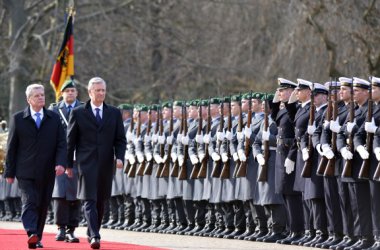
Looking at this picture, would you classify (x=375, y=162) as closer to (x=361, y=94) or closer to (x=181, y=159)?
(x=361, y=94)

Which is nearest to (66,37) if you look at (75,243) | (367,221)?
(75,243)

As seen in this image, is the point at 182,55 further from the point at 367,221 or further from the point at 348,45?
the point at 367,221

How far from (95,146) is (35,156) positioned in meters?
0.69

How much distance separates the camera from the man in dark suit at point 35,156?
15062 mm

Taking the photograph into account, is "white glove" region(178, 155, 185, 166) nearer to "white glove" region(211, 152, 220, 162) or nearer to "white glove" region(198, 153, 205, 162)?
"white glove" region(198, 153, 205, 162)

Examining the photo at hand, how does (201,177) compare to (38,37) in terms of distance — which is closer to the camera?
(201,177)

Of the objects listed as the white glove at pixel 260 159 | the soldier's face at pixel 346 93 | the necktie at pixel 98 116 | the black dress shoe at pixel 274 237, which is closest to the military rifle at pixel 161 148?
the white glove at pixel 260 159

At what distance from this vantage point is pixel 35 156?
49.6 ft

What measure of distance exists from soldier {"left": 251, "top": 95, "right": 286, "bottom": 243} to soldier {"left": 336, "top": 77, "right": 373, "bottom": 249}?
2.13 meters

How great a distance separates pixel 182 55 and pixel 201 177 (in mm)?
19146

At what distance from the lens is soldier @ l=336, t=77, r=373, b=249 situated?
14.5 metres

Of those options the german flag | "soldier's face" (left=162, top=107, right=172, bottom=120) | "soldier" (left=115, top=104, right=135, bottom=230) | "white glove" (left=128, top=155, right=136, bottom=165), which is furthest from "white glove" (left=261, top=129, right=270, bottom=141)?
the german flag

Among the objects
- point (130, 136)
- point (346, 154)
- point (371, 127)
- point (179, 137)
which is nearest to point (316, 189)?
point (346, 154)

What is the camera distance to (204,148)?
732 inches
